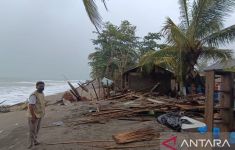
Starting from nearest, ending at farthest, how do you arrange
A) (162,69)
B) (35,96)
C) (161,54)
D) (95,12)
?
(95,12)
(35,96)
(161,54)
(162,69)

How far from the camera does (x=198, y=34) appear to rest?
1578 centimetres

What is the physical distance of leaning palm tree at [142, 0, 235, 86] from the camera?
49.4 ft

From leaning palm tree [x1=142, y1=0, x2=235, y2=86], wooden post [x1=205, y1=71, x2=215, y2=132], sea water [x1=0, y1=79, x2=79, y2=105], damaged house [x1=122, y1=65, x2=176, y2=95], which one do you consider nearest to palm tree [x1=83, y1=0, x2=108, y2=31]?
wooden post [x1=205, y1=71, x2=215, y2=132]

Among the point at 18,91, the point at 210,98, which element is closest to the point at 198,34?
the point at 210,98

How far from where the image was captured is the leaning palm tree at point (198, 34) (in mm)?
15049

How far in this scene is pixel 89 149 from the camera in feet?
25.3

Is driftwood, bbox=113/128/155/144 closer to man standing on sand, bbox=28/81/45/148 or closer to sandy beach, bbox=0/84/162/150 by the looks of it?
sandy beach, bbox=0/84/162/150

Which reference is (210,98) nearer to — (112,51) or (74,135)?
(74,135)

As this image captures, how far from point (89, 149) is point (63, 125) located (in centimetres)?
330

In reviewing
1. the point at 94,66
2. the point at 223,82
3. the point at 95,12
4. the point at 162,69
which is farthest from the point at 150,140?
the point at 94,66

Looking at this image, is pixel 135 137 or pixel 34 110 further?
pixel 34 110

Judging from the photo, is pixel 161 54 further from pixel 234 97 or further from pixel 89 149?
pixel 234 97

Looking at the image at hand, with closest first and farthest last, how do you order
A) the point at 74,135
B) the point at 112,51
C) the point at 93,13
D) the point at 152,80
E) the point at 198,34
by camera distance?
the point at 93,13, the point at 74,135, the point at 198,34, the point at 152,80, the point at 112,51

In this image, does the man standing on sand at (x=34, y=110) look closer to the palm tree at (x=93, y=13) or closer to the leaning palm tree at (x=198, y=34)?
the palm tree at (x=93, y=13)
